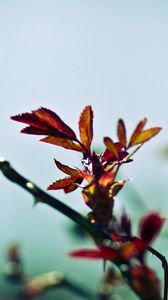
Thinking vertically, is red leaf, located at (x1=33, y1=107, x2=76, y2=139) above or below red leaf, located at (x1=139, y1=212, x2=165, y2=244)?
above

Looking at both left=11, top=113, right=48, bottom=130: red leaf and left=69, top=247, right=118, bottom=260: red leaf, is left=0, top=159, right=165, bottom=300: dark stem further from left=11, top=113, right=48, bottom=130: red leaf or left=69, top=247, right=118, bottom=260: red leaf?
left=11, top=113, right=48, bottom=130: red leaf

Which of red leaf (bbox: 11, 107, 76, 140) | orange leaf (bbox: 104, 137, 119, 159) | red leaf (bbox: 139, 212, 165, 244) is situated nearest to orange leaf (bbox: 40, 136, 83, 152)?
red leaf (bbox: 11, 107, 76, 140)

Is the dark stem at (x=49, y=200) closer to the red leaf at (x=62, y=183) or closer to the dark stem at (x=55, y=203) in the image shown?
the dark stem at (x=55, y=203)

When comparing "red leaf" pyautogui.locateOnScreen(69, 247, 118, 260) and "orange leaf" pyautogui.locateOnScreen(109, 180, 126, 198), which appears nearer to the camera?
"red leaf" pyautogui.locateOnScreen(69, 247, 118, 260)

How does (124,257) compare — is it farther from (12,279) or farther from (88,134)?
(12,279)

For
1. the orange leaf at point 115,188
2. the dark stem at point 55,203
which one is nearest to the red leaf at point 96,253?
the dark stem at point 55,203

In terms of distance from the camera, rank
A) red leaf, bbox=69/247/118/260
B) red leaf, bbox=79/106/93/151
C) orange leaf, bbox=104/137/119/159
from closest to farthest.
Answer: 1. red leaf, bbox=69/247/118/260
2. orange leaf, bbox=104/137/119/159
3. red leaf, bbox=79/106/93/151

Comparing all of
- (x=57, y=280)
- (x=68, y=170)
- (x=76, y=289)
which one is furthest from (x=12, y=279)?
Answer: (x=68, y=170)
